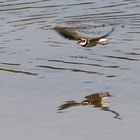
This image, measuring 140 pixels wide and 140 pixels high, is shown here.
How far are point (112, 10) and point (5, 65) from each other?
3.85 metres

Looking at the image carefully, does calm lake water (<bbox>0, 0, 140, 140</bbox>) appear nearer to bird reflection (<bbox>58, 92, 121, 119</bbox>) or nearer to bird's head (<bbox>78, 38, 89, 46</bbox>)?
bird reflection (<bbox>58, 92, 121, 119</bbox>)

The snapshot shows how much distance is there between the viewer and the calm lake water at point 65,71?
8906 mm

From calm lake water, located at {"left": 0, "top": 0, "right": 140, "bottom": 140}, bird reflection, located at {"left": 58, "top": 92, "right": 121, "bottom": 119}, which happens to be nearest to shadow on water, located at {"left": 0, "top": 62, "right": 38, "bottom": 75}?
calm lake water, located at {"left": 0, "top": 0, "right": 140, "bottom": 140}

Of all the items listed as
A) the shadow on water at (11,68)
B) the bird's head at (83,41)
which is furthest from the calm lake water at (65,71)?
the bird's head at (83,41)

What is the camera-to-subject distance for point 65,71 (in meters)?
11.5

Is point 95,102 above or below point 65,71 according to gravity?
below

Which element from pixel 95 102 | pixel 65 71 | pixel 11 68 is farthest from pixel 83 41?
pixel 95 102

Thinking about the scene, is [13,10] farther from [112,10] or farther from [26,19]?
[112,10]

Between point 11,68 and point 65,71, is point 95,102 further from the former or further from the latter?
point 11,68

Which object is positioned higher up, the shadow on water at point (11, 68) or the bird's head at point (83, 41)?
the bird's head at point (83, 41)

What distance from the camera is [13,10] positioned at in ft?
52.3

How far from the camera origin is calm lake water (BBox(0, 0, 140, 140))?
351 inches

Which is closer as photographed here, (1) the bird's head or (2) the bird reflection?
(2) the bird reflection

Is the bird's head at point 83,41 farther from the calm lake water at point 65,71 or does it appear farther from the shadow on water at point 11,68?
the shadow on water at point 11,68
